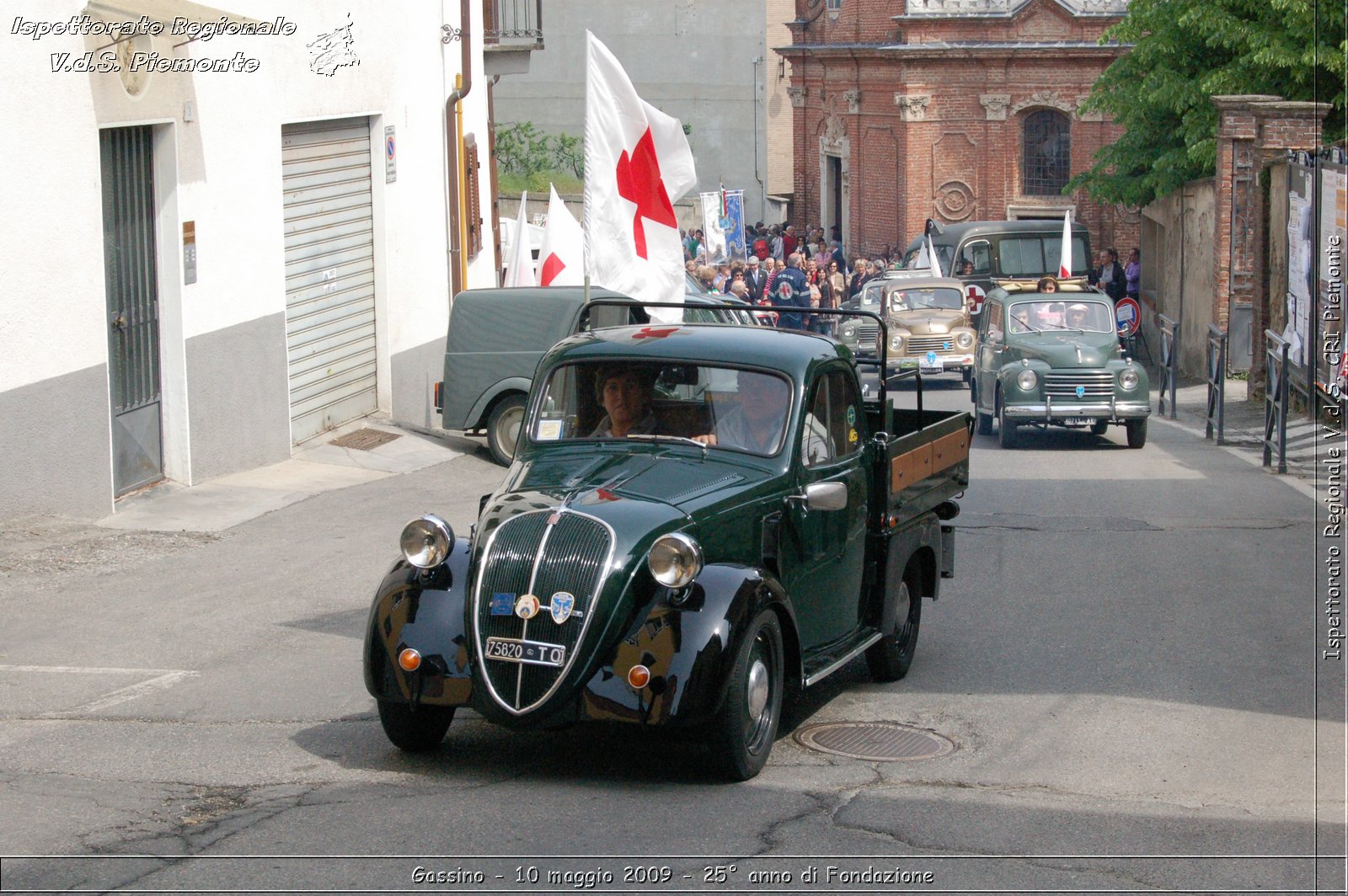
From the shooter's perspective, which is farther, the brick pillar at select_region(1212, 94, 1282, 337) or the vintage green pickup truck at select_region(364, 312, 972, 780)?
the brick pillar at select_region(1212, 94, 1282, 337)

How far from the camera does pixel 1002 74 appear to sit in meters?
45.7

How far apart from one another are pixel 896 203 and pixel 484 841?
43821 millimetres

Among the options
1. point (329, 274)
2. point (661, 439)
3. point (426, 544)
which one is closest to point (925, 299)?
point (329, 274)

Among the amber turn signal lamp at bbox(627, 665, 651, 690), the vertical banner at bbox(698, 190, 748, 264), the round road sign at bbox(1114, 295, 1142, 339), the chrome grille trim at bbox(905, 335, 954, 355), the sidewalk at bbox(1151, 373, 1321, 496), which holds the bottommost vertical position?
the sidewalk at bbox(1151, 373, 1321, 496)

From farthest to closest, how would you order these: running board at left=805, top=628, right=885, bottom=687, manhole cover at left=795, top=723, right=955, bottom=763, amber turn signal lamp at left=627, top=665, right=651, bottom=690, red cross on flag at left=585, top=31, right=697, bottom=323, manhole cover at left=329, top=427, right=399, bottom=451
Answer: manhole cover at left=329, top=427, right=399, bottom=451, red cross on flag at left=585, top=31, right=697, bottom=323, running board at left=805, top=628, right=885, bottom=687, manhole cover at left=795, top=723, right=955, bottom=763, amber turn signal lamp at left=627, top=665, right=651, bottom=690

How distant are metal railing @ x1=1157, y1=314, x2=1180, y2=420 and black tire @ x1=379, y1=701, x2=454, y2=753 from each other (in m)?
19.0

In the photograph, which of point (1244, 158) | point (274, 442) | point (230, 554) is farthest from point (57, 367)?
point (1244, 158)

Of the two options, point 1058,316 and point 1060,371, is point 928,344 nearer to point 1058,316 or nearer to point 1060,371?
point 1058,316

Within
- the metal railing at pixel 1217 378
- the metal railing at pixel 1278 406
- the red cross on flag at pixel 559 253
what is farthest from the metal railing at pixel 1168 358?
the red cross on flag at pixel 559 253

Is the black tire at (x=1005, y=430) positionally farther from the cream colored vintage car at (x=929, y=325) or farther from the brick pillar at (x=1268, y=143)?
the cream colored vintage car at (x=929, y=325)

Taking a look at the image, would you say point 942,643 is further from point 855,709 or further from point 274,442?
point 274,442

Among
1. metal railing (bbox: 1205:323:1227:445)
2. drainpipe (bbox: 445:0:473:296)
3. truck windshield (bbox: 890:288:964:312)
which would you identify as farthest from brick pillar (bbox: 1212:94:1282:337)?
drainpipe (bbox: 445:0:473:296)

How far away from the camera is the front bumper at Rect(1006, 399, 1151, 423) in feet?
66.6

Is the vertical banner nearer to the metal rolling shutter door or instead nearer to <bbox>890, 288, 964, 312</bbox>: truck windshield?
<bbox>890, 288, 964, 312</bbox>: truck windshield
